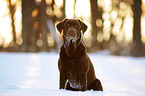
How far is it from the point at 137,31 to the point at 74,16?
6027mm

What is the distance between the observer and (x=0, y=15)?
23.0 m

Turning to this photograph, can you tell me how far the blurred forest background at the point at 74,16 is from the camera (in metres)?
16.5

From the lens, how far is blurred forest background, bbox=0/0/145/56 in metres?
16.5

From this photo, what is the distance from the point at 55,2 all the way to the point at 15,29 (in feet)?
21.7

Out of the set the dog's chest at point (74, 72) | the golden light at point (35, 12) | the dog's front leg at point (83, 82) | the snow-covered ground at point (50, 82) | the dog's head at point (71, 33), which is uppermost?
the golden light at point (35, 12)

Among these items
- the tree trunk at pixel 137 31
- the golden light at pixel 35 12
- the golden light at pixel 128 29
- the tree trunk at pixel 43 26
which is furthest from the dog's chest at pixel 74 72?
the golden light at pixel 128 29

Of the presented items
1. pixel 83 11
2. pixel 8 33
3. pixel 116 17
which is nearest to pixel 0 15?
pixel 8 33

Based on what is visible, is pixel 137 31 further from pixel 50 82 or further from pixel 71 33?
pixel 71 33

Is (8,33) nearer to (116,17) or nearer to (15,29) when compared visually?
(15,29)

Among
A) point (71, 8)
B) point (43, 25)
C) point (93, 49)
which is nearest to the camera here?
point (71, 8)

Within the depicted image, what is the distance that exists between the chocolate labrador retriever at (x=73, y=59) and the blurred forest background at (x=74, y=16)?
38.7 feet

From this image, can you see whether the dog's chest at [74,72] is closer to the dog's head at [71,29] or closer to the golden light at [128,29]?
the dog's head at [71,29]

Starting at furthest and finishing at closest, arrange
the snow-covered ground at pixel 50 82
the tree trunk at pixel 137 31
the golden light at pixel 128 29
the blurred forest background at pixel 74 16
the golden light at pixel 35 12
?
the golden light at pixel 128 29
the golden light at pixel 35 12
the blurred forest background at pixel 74 16
the tree trunk at pixel 137 31
the snow-covered ground at pixel 50 82

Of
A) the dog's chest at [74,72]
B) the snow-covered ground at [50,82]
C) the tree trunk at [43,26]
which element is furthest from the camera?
the tree trunk at [43,26]
